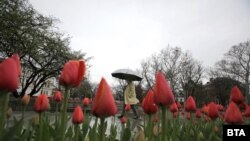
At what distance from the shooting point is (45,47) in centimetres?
2623

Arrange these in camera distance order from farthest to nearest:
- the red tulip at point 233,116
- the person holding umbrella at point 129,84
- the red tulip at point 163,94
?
the person holding umbrella at point 129,84 < the red tulip at point 233,116 < the red tulip at point 163,94

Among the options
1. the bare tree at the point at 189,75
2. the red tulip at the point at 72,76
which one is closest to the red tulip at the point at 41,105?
the red tulip at the point at 72,76

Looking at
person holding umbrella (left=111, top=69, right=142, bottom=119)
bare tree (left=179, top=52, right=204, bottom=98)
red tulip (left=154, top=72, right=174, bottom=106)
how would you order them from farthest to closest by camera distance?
bare tree (left=179, top=52, right=204, bottom=98)
person holding umbrella (left=111, top=69, right=142, bottom=119)
red tulip (left=154, top=72, right=174, bottom=106)

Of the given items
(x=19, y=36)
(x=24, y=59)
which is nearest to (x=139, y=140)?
(x=19, y=36)

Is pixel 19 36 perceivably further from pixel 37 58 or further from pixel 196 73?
pixel 196 73


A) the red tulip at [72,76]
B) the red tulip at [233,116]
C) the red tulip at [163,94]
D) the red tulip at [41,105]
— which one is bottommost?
the red tulip at [233,116]

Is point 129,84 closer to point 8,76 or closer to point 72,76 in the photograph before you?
point 72,76

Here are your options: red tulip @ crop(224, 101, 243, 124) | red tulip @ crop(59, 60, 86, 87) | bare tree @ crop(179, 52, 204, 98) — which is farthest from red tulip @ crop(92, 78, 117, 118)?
bare tree @ crop(179, 52, 204, 98)

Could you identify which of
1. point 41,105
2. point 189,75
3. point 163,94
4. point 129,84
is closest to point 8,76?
point 163,94

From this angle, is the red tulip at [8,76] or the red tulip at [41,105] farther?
the red tulip at [41,105]

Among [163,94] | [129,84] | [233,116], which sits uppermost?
[129,84]

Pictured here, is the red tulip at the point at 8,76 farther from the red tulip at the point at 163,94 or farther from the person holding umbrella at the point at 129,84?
the person holding umbrella at the point at 129,84

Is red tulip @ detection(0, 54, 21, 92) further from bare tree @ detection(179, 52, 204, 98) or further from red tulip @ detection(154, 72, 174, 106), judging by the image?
bare tree @ detection(179, 52, 204, 98)

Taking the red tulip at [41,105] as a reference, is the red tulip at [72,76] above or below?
above
